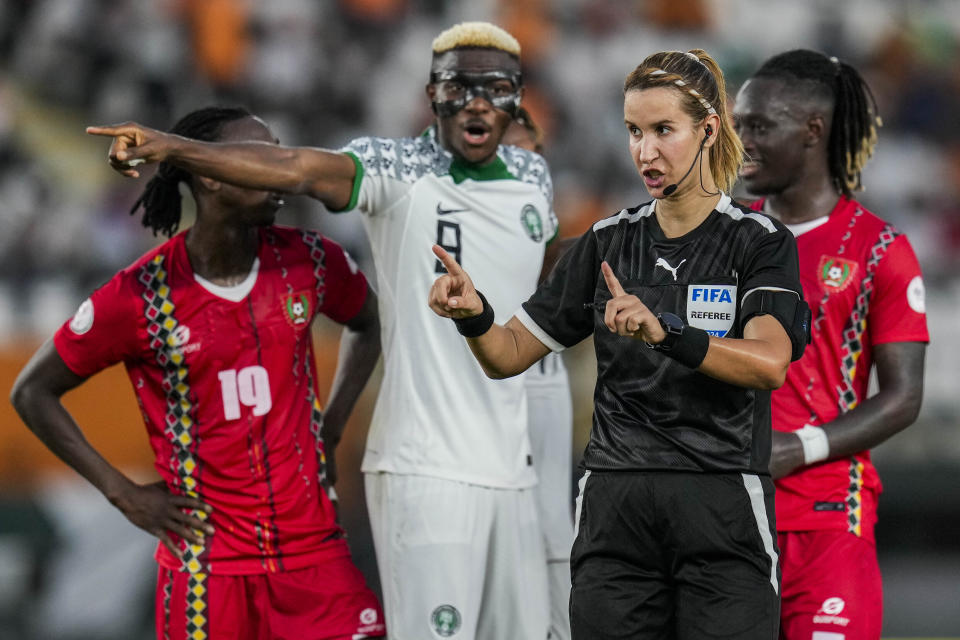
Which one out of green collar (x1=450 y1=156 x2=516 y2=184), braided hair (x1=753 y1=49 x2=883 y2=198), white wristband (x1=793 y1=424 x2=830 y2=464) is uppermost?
braided hair (x1=753 y1=49 x2=883 y2=198)

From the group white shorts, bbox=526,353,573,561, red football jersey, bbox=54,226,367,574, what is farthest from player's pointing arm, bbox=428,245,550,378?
white shorts, bbox=526,353,573,561

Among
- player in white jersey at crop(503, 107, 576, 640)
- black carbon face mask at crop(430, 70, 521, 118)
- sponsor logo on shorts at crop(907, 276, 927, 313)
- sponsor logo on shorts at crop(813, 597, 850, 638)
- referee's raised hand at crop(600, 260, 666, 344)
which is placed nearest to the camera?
referee's raised hand at crop(600, 260, 666, 344)

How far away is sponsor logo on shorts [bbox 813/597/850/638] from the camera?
4145mm

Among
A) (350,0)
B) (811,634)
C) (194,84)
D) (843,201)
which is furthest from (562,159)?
(811,634)

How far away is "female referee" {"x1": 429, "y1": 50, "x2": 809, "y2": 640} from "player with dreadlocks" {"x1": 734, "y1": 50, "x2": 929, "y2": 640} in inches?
32.3

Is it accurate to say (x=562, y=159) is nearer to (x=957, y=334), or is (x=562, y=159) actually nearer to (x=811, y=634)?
(x=957, y=334)

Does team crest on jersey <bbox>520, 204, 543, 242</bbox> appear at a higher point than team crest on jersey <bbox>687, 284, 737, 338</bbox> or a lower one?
higher

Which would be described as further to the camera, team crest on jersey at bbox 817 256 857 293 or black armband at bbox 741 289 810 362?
team crest on jersey at bbox 817 256 857 293

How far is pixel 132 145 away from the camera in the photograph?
3.58m

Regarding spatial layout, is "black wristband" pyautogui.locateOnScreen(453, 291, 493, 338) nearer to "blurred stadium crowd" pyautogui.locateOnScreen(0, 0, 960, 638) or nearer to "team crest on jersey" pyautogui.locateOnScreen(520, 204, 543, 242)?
"team crest on jersey" pyautogui.locateOnScreen(520, 204, 543, 242)

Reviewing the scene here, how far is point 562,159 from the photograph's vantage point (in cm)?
1145

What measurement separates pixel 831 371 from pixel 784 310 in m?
1.15

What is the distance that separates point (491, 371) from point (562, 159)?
7.99 m

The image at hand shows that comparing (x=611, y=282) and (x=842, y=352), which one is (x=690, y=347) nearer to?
(x=611, y=282)
